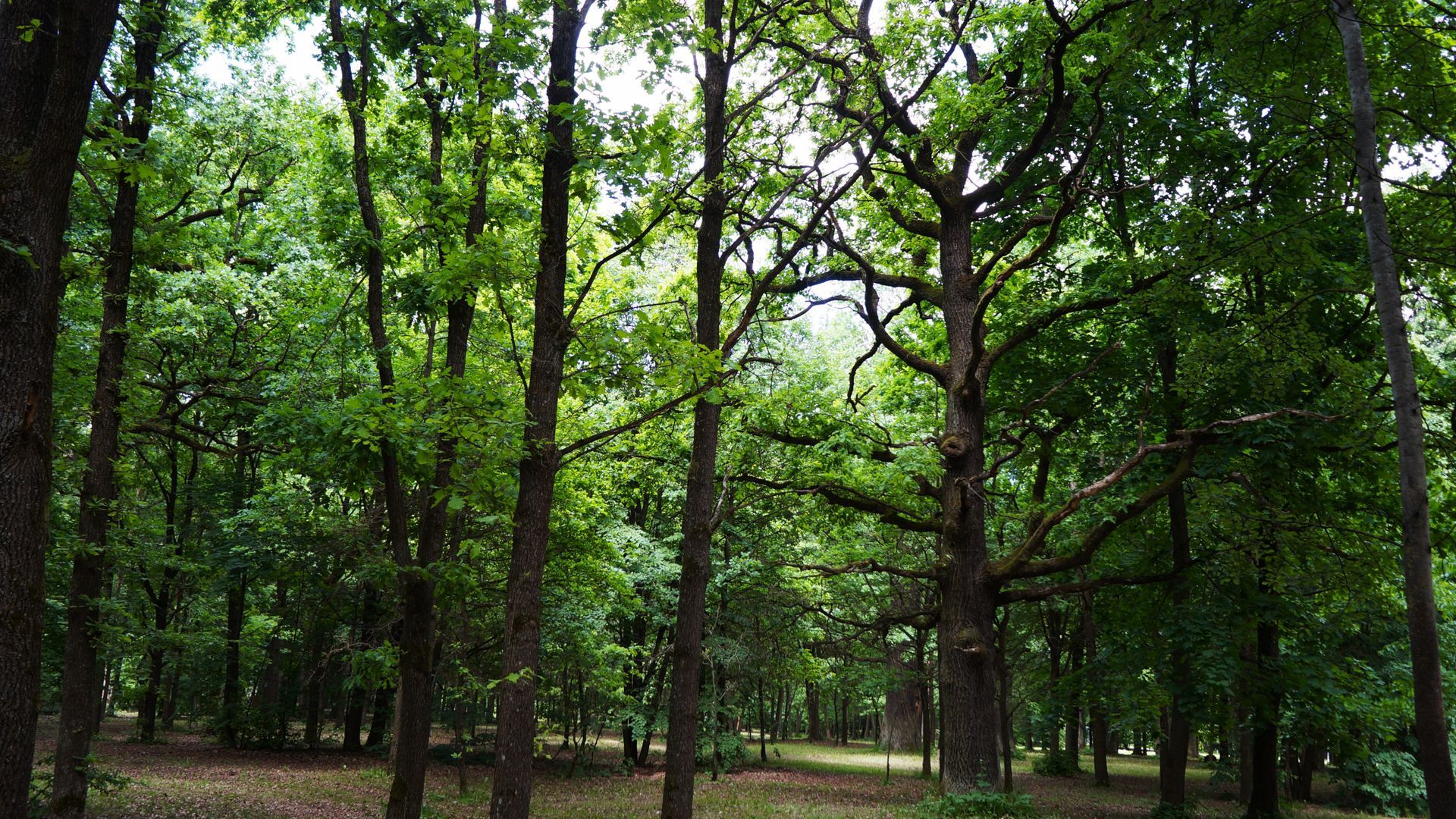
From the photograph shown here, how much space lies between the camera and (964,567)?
11.9 metres

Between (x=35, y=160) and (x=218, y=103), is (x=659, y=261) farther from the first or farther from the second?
(x=35, y=160)

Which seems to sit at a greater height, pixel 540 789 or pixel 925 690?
pixel 925 690

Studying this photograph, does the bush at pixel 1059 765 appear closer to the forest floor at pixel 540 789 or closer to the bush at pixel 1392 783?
the forest floor at pixel 540 789

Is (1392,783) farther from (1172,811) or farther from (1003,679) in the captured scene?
(1172,811)

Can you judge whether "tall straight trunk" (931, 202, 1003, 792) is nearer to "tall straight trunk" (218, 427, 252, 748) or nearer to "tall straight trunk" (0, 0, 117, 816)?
"tall straight trunk" (0, 0, 117, 816)

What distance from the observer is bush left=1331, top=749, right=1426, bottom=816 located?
19266mm

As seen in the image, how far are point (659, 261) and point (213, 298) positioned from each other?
15247mm

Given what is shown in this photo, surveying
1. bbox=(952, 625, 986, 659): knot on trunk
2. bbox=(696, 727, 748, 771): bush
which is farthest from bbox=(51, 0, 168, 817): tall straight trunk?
bbox=(696, 727, 748, 771): bush

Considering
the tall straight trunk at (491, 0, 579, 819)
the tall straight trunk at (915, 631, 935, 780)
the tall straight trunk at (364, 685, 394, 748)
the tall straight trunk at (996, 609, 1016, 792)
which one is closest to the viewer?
the tall straight trunk at (491, 0, 579, 819)

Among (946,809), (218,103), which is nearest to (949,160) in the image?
(946,809)

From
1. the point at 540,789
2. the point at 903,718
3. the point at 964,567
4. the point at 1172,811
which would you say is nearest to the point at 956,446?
the point at 964,567

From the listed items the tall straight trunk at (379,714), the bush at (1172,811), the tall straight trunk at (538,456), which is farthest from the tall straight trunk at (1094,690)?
the tall straight trunk at (379,714)

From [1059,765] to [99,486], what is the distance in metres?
29.4

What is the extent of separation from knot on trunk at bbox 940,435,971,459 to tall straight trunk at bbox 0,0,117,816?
412 inches
